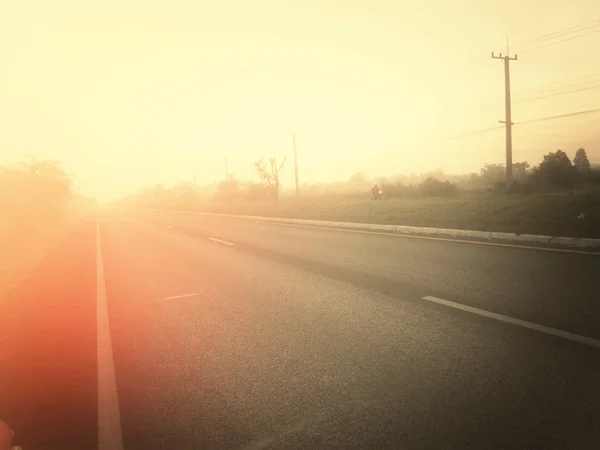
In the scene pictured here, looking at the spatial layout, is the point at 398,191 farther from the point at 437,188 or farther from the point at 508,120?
the point at 508,120

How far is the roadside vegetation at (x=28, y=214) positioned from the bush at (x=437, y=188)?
30245mm

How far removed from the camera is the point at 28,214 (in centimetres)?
3142

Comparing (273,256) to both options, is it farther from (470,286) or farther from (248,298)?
(470,286)

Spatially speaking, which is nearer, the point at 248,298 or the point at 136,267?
the point at 248,298

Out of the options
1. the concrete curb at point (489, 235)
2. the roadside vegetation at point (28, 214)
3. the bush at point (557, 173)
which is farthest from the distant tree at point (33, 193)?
the bush at point (557, 173)

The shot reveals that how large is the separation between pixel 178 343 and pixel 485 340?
3519mm

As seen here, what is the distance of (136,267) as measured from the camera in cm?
1035

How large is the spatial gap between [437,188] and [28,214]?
35.8m

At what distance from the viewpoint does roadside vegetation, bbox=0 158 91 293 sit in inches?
516

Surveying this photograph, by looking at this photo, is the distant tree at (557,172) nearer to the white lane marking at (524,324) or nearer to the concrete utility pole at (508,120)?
the concrete utility pole at (508,120)

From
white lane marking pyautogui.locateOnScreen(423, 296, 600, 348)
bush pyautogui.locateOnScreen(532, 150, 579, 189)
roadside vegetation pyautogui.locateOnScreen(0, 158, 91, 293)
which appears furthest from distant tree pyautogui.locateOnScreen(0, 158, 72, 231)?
bush pyautogui.locateOnScreen(532, 150, 579, 189)

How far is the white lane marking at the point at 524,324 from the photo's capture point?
12.8ft

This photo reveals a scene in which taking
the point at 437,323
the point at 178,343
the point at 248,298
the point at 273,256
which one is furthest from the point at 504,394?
the point at 273,256

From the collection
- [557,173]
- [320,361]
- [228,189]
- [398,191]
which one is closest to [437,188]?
[398,191]
